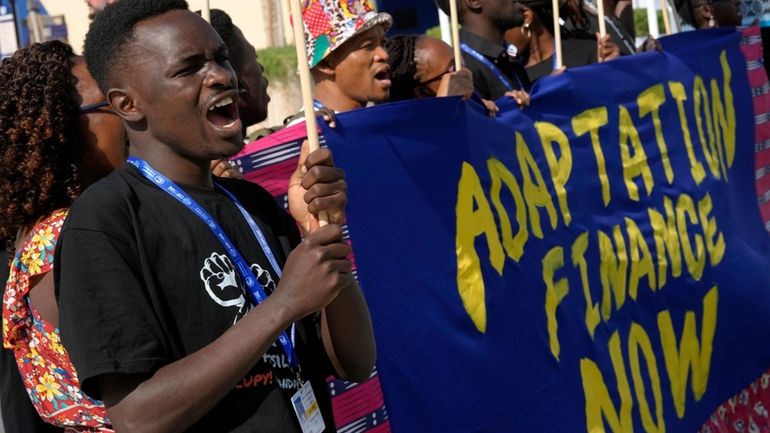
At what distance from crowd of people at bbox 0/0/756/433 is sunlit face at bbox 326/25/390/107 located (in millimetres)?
1131

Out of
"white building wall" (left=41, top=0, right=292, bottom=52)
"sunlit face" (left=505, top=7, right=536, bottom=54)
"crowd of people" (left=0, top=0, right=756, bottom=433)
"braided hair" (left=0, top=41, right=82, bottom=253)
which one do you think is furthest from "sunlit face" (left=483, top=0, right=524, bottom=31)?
"white building wall" (left=41, top=0, right=292, bottom=52)

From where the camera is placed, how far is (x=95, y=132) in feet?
9.23

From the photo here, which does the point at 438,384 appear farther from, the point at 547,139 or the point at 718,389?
A: the point at 718,389

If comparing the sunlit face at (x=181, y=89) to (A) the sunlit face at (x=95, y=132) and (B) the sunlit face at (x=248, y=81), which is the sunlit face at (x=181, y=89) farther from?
(B) the sunlit face at (x=248, y=81)

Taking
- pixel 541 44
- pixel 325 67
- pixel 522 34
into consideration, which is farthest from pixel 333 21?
pixel 541 44

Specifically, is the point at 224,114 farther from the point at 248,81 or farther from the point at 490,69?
the point at 490,69

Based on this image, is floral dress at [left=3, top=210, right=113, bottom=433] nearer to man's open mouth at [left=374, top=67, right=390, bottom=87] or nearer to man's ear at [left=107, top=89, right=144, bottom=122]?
man's ear at [left=107, top=89, right=144, bottom=122]

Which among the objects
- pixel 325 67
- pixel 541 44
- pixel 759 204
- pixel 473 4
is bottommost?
pixel 759 204

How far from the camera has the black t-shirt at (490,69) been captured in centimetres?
475

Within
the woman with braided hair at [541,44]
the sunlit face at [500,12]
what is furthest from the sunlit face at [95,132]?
the woman with braided hair at [541,44]

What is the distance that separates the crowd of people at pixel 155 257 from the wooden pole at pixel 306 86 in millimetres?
77

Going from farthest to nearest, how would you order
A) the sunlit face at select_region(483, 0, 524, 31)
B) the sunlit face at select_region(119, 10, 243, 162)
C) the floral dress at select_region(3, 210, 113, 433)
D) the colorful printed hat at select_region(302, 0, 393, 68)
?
the sunlit face at select_region(483, 0, 524, 31), the colorful printed hat at select_region(302, 0, 393, 68), the floral dress at select_region(3, 210, 113, 433), the sunlit face at select_region(119, 10, 243, 162)

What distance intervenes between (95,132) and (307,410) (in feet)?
3.05

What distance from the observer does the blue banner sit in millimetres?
3461
